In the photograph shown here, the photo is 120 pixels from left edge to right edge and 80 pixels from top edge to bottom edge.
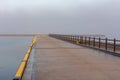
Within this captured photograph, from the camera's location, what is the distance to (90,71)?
14.6 metres

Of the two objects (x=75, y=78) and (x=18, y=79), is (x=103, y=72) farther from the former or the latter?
(x=18, y=79)

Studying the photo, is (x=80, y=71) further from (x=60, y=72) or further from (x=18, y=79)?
(x=18, y=79)

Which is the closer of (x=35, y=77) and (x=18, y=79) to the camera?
(x=18, y=79)

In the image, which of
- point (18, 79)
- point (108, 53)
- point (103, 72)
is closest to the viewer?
point (18, 79)

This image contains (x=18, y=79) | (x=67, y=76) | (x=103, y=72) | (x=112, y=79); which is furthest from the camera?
(x=103, y=72)

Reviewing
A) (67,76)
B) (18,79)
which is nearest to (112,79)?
(67,76)

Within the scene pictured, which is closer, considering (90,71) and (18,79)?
(18,79)

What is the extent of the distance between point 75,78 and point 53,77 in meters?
0.93

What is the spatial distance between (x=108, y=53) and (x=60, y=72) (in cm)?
1244

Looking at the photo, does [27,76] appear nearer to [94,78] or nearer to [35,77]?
[35,77]

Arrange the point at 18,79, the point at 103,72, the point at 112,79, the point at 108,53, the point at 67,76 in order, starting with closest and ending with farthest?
the point at 18,79 → the point at 112,79 → the point at 67,76 → the point at 103,72 → the point at 108,53

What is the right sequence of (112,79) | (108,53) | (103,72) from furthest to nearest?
(108,53) < (103,72) < (112,79)

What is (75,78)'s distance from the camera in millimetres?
12570

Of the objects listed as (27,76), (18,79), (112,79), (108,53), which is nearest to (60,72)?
(27,76)
